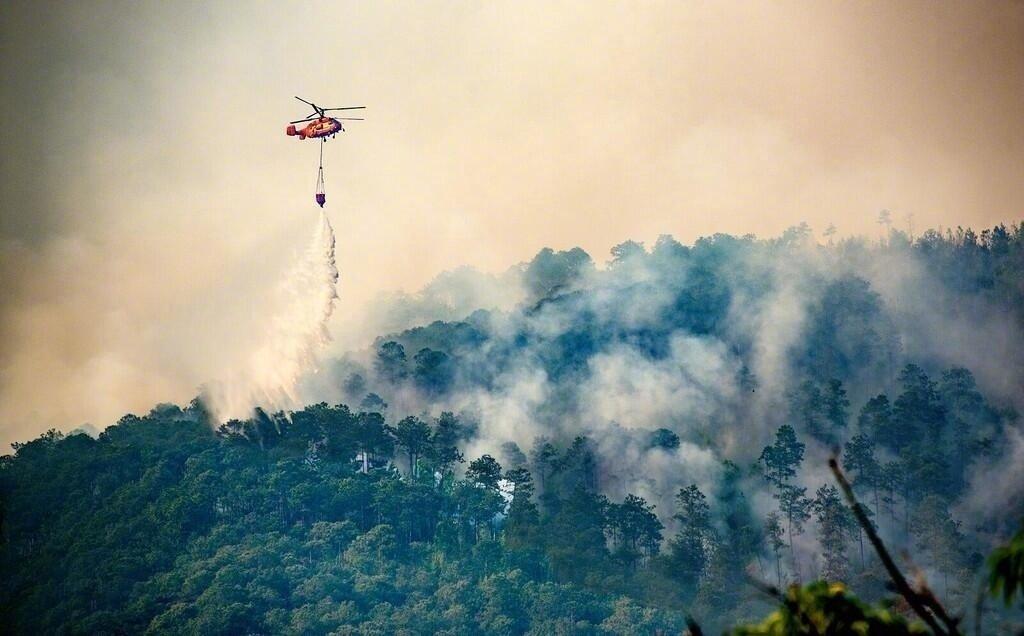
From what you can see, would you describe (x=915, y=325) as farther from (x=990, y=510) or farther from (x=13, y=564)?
(x=13, y=564)

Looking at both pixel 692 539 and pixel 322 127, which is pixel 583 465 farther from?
pixel 322 127

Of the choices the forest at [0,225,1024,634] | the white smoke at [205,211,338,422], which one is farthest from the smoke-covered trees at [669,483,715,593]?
the white smoke at [205,211,338,422]

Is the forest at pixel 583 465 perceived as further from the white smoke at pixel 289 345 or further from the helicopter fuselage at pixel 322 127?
the helicopter fuselage at pixel 322 127

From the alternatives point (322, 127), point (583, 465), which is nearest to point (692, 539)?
point (583, 465)

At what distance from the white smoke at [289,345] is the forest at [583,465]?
1.98m

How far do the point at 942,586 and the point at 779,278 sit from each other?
175ft

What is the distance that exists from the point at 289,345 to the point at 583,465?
30.9 m

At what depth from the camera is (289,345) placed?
442 ft

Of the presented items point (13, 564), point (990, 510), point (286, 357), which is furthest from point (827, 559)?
point (13, 564)

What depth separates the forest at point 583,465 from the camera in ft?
390

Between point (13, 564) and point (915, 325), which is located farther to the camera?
point (915, 325)

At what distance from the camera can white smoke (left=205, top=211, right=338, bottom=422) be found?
130875 millimetres

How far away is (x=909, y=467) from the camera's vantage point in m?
127

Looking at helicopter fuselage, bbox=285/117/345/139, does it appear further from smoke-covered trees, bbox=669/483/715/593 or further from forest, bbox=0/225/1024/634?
smoke-covered trees, bbox=669/483/715/593
